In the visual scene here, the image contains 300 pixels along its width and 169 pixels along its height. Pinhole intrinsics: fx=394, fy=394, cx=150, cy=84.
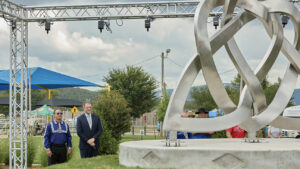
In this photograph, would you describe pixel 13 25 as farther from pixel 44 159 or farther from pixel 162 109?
pixel 162 109

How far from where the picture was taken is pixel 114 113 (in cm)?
1823

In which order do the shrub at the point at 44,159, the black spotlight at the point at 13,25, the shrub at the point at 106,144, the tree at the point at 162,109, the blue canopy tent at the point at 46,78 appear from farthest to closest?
the tree at the point at 162,109 → the blue canopy tent at the point at 46,78 → the shrub at the point at 106,144 → the black spotlight at the point at 13,25 → the shrub at the point at 44,159

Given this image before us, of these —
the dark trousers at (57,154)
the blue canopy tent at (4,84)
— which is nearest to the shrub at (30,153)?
the blue canopy tent at (4,84)

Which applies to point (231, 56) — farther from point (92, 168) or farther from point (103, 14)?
point (103, 14)

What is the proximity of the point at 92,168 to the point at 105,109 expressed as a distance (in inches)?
405

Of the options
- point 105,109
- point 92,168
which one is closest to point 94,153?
point 92,168

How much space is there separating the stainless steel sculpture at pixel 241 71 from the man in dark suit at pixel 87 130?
203 centimetres

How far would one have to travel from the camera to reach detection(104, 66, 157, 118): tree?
4338cm

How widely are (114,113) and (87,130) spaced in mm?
8762

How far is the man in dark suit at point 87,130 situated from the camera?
9383 millimetres

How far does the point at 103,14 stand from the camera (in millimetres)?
15336

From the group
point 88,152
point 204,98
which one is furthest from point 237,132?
point 204,98

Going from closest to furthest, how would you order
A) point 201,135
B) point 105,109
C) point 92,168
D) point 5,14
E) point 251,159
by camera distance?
point 251,159, point 92,168, point 201,135, point 5,14, point 105,109

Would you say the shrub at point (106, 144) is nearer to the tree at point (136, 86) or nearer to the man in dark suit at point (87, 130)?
the man in dark suit at point (87, 130)
